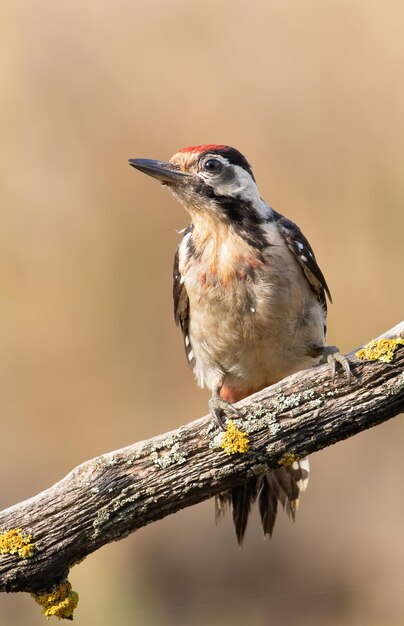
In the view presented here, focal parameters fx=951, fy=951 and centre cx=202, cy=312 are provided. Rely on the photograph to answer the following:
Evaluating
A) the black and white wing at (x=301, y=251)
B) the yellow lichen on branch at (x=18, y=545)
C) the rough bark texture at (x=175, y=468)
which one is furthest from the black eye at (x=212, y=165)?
the yellow lichen on branch at (x=18, y=545)

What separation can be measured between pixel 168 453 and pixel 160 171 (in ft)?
4.30

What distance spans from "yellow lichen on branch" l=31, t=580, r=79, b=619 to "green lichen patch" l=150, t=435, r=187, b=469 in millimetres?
531

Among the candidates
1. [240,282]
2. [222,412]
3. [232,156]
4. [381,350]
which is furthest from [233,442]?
[232,156]

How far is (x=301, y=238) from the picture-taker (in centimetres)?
423

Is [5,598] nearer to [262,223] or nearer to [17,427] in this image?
[17,427]

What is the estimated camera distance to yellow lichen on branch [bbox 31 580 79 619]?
324cm

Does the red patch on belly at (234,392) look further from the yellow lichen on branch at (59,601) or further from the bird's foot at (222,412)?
the yellow lichen on branch at (59,601)

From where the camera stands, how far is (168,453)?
3.31 metres

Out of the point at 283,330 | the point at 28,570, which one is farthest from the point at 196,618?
the point at 28,570

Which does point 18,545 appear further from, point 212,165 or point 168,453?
point 212,165

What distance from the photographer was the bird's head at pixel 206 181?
4070 millimetres

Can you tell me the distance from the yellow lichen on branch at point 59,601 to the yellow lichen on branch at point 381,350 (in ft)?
4.23

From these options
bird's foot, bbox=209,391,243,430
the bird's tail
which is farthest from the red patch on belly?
bird's foot, bbox=209,391,243,430

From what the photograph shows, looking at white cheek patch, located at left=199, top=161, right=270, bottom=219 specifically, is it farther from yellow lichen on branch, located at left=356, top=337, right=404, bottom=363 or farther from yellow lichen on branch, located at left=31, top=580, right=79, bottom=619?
yellow lichen on branch, located at left=31, top=580, right=79, bottom=619
